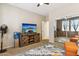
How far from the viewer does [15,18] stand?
84.1 inches

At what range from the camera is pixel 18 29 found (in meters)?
2.20

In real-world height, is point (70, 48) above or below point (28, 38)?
below

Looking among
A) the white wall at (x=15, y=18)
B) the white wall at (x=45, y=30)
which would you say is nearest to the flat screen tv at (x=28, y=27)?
the white wall at (x=15, y=18)

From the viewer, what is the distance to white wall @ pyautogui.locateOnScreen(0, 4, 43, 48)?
2.04m

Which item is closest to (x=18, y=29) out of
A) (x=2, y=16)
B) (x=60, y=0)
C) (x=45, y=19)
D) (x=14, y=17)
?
(x=14, y=17)

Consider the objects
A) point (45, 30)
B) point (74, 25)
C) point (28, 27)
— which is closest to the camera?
point (74, 25)

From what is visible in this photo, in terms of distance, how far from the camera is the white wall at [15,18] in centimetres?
204

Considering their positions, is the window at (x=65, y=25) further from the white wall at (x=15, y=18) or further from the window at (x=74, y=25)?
the white wall at (x=15, y=18)

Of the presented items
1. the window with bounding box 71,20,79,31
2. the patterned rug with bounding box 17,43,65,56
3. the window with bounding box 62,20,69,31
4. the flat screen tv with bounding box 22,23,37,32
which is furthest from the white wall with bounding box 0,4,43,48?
the window with bounding box 71,20,79,31

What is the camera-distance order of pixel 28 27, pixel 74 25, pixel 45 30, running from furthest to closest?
pixel 28 27 < pixel 45 30 < pixel 74 25

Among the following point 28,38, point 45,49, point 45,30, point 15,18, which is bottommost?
point 45,49

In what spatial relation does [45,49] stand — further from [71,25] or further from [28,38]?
[71,25]

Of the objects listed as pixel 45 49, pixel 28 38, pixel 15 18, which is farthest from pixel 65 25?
pixel 15 18

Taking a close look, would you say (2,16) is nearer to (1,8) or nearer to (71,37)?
(1,8)
